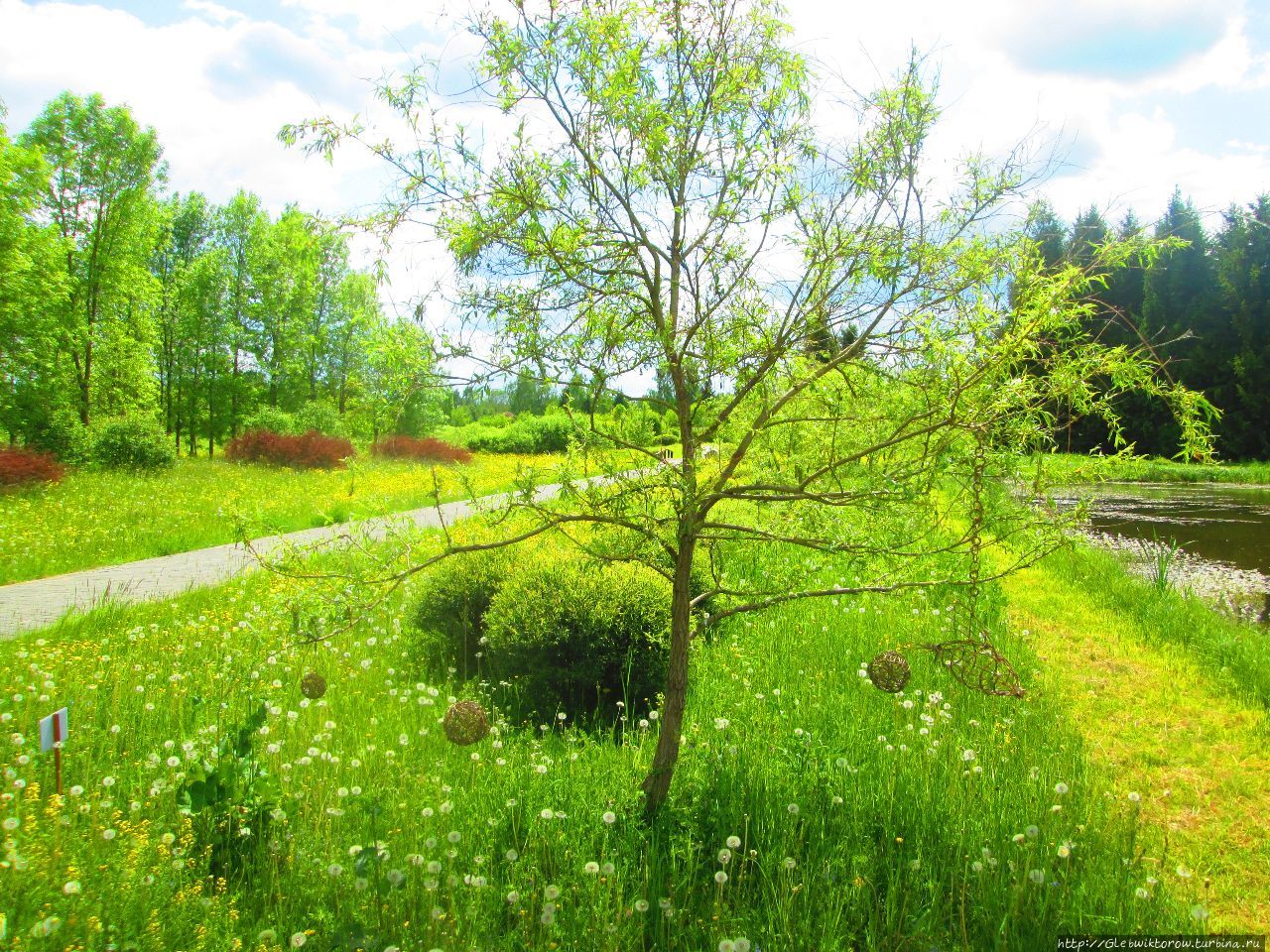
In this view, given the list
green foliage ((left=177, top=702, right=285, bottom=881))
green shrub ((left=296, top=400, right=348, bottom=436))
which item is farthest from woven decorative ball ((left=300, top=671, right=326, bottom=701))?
green shrub ((left=296, top=400, right=348, bottom=436))

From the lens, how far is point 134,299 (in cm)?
2348

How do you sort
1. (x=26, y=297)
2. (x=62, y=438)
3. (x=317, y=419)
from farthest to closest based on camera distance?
(x=317, y=419) < (x=62, y=438) < (x=26, y=297)

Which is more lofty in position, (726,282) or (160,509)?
(726,282)

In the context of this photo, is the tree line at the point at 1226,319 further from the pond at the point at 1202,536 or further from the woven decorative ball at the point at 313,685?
the woven decorative ball at the point at 313,685

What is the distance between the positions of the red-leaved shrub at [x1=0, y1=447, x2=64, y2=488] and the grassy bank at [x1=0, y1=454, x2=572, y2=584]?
1.05ft

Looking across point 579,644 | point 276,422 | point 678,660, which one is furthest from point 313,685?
point 276,422

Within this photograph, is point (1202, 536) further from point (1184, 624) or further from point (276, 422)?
point (276, 422)

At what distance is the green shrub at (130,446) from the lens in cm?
1688

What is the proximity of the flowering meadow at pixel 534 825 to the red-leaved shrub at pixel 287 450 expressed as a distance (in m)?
16.8

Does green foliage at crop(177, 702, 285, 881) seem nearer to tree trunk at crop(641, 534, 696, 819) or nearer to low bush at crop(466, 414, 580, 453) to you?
tree trunk at crop(641, 534, 696, 819)

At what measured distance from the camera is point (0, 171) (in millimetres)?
15984

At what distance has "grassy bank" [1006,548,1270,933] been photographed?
125 inches

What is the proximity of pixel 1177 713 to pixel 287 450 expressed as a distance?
820 inches

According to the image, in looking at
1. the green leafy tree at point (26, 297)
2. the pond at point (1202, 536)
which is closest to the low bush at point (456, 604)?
the pond at point (1202, 536)
